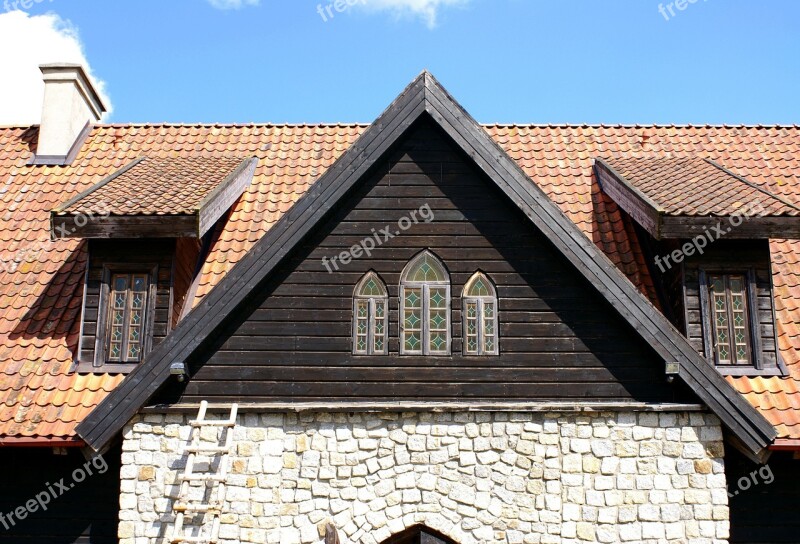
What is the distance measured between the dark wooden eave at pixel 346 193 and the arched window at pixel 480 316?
0.91 metres

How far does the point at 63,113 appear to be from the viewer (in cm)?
1276

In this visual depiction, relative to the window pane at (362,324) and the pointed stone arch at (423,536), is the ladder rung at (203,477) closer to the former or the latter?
the pointed stone arch at (423,536)

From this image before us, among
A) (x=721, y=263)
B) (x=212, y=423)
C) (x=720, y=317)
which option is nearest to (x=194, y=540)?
(x=212, y=423)

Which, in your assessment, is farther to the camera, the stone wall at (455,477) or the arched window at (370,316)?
the arched window at (370,316)

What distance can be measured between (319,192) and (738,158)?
280 inches

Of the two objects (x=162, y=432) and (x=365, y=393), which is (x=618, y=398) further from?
(x=162, y=432)

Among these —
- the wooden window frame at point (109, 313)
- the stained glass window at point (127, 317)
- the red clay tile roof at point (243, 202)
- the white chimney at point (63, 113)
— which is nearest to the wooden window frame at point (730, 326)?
the red clay tile roof at point (243, 202)

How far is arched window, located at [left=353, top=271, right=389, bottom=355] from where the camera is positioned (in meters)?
8.77

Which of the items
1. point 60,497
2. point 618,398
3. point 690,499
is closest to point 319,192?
point 618,398

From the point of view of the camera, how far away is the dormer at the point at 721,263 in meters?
8.92

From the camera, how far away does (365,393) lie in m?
8.56

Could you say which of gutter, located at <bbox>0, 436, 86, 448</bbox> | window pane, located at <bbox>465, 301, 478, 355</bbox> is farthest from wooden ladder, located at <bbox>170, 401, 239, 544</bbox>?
window pane, located at <bbox>465, 301, 478, 355</bbox>

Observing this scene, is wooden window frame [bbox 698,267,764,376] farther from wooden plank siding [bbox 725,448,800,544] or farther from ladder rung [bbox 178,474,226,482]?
ladder rung [bbox 178,474,226,482]

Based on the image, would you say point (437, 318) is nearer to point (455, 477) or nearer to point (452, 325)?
point (452, 325)
